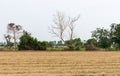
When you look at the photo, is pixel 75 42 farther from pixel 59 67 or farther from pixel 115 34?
pixel 59 67

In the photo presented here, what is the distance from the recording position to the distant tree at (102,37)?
6341 cm

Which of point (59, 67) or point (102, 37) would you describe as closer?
point (59, 67)

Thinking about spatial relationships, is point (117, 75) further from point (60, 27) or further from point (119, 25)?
point (119, 25)

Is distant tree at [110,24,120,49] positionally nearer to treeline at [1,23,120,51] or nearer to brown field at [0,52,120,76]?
treeline at [1,23,120,51]

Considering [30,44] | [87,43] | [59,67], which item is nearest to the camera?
[59,67]

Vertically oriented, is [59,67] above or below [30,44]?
below

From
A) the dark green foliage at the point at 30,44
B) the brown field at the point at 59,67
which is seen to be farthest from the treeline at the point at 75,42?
the brown field at the point at 59,67

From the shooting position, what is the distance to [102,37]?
66.8 metres

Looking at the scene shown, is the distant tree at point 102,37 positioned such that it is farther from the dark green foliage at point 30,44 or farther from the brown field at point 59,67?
the brown field at point 59,67

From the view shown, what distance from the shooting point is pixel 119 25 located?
6272 centimetres

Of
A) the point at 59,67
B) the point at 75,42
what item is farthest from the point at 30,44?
the point at 59,67

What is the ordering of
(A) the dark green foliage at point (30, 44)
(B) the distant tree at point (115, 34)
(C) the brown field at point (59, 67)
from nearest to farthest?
(C) the brown field at point (59, 67)
(A) the dark green foliage at point (30, 44)
(B) the distant tree at point (115, 34)

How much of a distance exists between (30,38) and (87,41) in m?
17.2

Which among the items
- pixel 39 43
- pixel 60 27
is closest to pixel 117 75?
pixel 39 43
